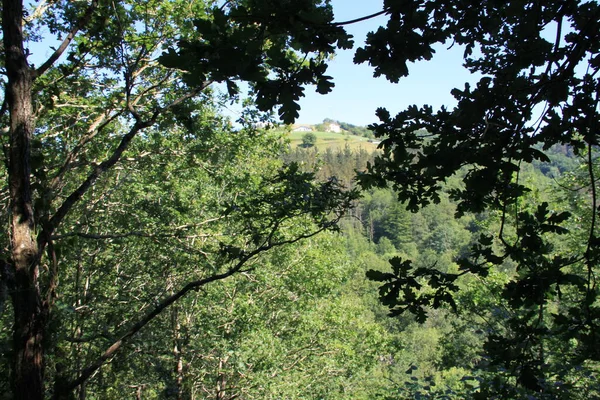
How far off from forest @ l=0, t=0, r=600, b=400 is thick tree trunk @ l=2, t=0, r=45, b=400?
13mm

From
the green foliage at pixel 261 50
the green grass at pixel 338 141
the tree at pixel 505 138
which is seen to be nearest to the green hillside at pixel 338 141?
the green grass at pixel 338 141

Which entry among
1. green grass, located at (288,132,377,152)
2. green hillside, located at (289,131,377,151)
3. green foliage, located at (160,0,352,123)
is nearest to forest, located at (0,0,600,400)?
green foliage, located at (160,0,352,123)

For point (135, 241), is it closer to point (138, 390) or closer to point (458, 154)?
point (138, 390)

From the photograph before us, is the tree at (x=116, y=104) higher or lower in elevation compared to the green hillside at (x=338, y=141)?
lower

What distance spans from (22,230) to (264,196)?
6.15 ft

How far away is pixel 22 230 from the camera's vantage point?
2.99 m

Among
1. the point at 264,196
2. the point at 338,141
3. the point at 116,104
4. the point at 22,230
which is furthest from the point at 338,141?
the point at 22,230

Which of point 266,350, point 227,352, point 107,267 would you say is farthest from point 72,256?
point 266,350

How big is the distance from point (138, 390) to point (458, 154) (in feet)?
33.5

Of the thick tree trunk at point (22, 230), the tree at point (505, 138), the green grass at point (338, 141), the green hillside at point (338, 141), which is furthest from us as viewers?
the green hillside at point (338, 141)

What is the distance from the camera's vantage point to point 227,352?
337 inches

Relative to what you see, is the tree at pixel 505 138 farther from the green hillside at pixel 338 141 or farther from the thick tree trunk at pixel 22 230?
the green hillside at pixel 338 141

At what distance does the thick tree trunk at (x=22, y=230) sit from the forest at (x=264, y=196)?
13 millimetres

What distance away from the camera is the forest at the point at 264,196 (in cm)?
179
